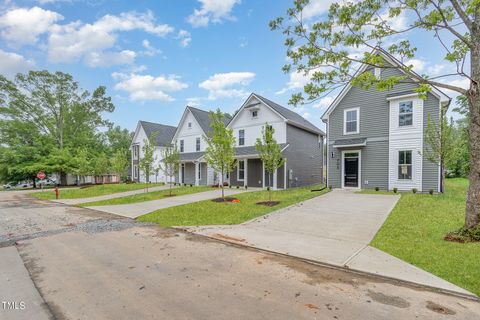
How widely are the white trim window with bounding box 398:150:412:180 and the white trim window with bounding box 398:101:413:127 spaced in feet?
5.62

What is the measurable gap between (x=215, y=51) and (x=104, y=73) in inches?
472

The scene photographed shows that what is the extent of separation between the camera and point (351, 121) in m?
15.7

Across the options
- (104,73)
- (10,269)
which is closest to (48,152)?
(104,73)

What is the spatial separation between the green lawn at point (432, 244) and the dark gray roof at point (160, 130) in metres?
26.8

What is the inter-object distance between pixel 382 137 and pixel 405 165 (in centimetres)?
212

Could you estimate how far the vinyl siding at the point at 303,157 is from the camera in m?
19.0

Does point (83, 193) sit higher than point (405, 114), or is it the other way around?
point (405, 114)

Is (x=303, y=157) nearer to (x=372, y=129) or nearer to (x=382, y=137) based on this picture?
(x=372, y=129)

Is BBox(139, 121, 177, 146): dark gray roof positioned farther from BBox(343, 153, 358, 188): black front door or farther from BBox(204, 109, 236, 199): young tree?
BBox(343, 153, 358, 188): black front door

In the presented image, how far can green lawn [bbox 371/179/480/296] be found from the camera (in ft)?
12.8

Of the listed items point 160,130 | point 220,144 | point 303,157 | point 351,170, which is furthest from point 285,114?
point 160,130

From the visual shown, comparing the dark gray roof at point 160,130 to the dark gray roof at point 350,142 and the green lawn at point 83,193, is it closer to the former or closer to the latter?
the green lawn at point 83,193

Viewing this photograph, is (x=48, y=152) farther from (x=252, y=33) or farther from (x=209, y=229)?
(x=209, y=229)

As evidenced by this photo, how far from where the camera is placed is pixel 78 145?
119 feet
